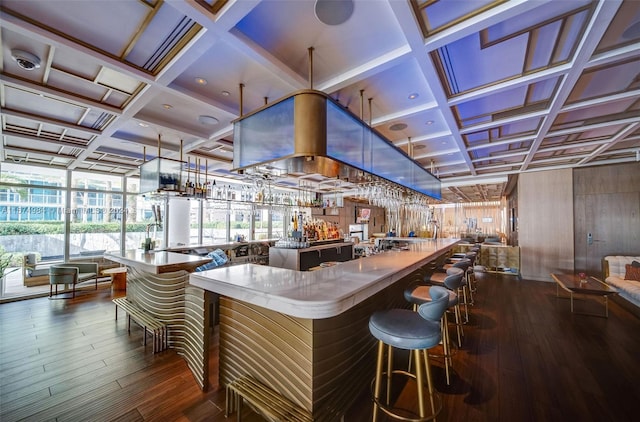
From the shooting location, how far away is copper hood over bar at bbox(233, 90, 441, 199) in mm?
1990

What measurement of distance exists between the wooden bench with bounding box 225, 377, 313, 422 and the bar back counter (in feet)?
0.14

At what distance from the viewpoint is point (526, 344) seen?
307 centimetres

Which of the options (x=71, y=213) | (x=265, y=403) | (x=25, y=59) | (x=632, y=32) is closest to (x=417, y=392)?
(x=265, y=403)

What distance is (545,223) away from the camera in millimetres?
6742

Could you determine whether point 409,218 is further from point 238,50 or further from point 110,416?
point 110,416

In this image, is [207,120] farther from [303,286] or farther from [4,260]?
[4,260]

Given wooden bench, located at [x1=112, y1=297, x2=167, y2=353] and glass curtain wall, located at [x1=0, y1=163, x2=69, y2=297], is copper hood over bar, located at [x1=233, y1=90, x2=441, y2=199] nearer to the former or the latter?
wooden bench, located at [x1=112, y1=297, x2=167, y2=353]

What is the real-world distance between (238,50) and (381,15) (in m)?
1.26

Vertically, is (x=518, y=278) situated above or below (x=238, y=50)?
below

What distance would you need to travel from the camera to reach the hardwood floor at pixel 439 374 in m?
1.99

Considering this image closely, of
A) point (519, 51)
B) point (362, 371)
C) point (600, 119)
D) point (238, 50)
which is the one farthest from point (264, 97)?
point (600, 119)

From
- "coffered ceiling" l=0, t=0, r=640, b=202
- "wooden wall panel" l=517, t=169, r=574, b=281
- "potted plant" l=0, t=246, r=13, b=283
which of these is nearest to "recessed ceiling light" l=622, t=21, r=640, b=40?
"coffered ceiling" l=0, t=0, r=640, b=202

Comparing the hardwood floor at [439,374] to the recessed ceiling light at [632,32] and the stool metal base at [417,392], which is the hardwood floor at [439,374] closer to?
the stool metal base at [417,392]

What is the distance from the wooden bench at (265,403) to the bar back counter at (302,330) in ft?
0.14
